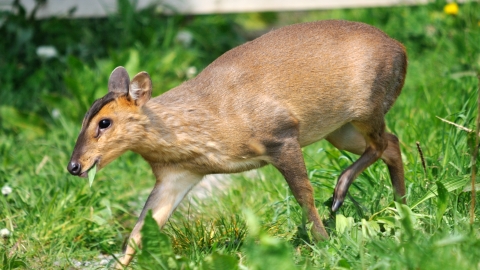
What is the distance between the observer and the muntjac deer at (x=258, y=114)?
4.59 metres

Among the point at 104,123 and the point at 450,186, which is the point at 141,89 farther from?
the point at 450,186

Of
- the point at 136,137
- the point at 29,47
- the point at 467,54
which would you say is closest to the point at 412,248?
the point at 136,137

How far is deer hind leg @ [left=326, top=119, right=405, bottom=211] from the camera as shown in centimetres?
479

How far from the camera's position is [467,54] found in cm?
687

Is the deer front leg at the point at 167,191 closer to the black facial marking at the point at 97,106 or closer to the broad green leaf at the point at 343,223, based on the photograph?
the black facial marking at the point at 97,106

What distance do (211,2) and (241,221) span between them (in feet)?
16.0

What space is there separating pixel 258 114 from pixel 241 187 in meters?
1.27

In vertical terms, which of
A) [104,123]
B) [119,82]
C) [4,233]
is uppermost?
[119,82]

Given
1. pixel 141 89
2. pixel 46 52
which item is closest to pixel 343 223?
pixel 141 89

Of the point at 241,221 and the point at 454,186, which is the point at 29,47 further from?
the point at 454,186

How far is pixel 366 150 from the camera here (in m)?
5.10

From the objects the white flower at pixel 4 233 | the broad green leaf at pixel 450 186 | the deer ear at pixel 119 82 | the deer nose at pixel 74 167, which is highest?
the deer ear at pixel 119 82

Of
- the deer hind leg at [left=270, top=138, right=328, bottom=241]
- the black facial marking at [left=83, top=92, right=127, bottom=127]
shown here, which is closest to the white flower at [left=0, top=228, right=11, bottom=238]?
the black facial marking at [left=83, top=92, right=127, bottom=127]

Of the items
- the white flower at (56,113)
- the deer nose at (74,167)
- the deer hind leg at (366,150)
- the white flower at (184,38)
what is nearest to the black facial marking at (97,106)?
the deer nose at (74,167)
